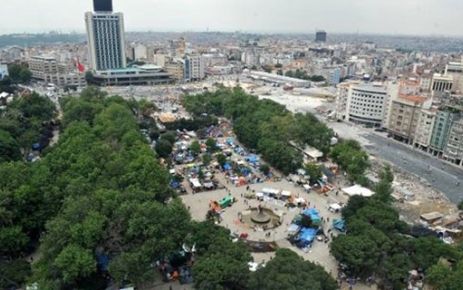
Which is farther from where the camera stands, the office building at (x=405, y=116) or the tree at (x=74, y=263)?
the office building at (x=405, y=116)

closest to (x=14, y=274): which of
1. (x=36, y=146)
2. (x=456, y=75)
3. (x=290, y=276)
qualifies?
(x=290, y=276)

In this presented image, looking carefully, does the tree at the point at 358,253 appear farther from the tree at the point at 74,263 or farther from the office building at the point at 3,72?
the office building at the point at 3,72

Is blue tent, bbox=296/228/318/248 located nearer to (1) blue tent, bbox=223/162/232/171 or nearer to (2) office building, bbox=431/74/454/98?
(1) blue tent, bbox=223/162/232/171

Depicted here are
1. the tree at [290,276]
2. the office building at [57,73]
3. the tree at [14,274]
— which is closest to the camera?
the tree at [290,276]

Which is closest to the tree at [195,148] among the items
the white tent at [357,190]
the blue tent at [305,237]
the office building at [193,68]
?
the white tent at [357,190]

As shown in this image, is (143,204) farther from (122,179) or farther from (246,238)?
(246,238)

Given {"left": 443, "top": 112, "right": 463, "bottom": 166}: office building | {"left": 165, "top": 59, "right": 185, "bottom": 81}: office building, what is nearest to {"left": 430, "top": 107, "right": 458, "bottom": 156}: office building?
{"left": 443, "top": 112, "right": 463, "bottom": 166}: office building

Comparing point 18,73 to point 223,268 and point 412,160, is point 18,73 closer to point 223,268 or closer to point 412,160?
point 412,160
